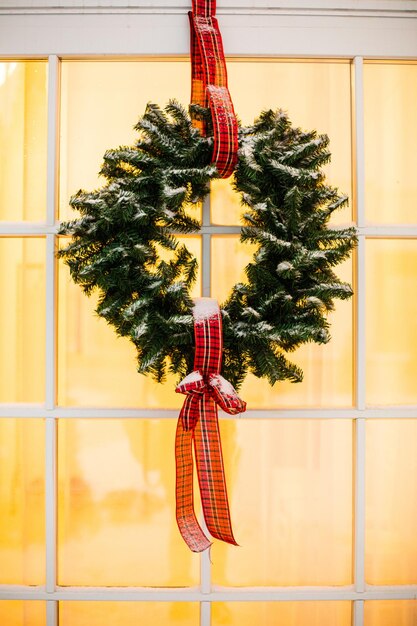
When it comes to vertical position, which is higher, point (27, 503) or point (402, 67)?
point (402, 67)

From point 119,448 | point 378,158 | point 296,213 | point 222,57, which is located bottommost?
point 119,448

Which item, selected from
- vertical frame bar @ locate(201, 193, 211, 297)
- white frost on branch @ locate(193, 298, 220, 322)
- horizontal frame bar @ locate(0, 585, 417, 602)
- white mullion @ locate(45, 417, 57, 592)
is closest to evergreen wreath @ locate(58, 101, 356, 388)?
white frost on branch @ locate(193, 298, 220, 322)

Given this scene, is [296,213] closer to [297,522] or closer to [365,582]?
[297,522]

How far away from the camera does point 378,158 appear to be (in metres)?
1.19

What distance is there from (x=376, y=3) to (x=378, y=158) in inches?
13.9

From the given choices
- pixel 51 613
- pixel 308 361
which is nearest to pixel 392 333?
pixel 308 361

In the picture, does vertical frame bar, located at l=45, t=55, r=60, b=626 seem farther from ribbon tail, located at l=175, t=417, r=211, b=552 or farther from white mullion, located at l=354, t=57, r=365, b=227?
white mullion, located at l=354, t=57, r=365, b=227

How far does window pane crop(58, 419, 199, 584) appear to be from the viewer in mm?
1178

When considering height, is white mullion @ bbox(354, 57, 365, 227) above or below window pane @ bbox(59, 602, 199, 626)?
above

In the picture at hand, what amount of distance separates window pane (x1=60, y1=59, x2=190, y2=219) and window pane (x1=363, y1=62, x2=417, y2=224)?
0.46 metres

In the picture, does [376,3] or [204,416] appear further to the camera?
[376,3]

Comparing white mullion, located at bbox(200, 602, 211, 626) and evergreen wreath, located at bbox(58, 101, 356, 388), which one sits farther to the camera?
white mullion, located at bbox(200, 602, 211, 626)

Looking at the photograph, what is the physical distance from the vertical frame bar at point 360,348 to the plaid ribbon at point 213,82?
1.12 feet

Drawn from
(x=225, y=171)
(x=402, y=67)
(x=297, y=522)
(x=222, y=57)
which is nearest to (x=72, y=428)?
(x=297, y=522)
